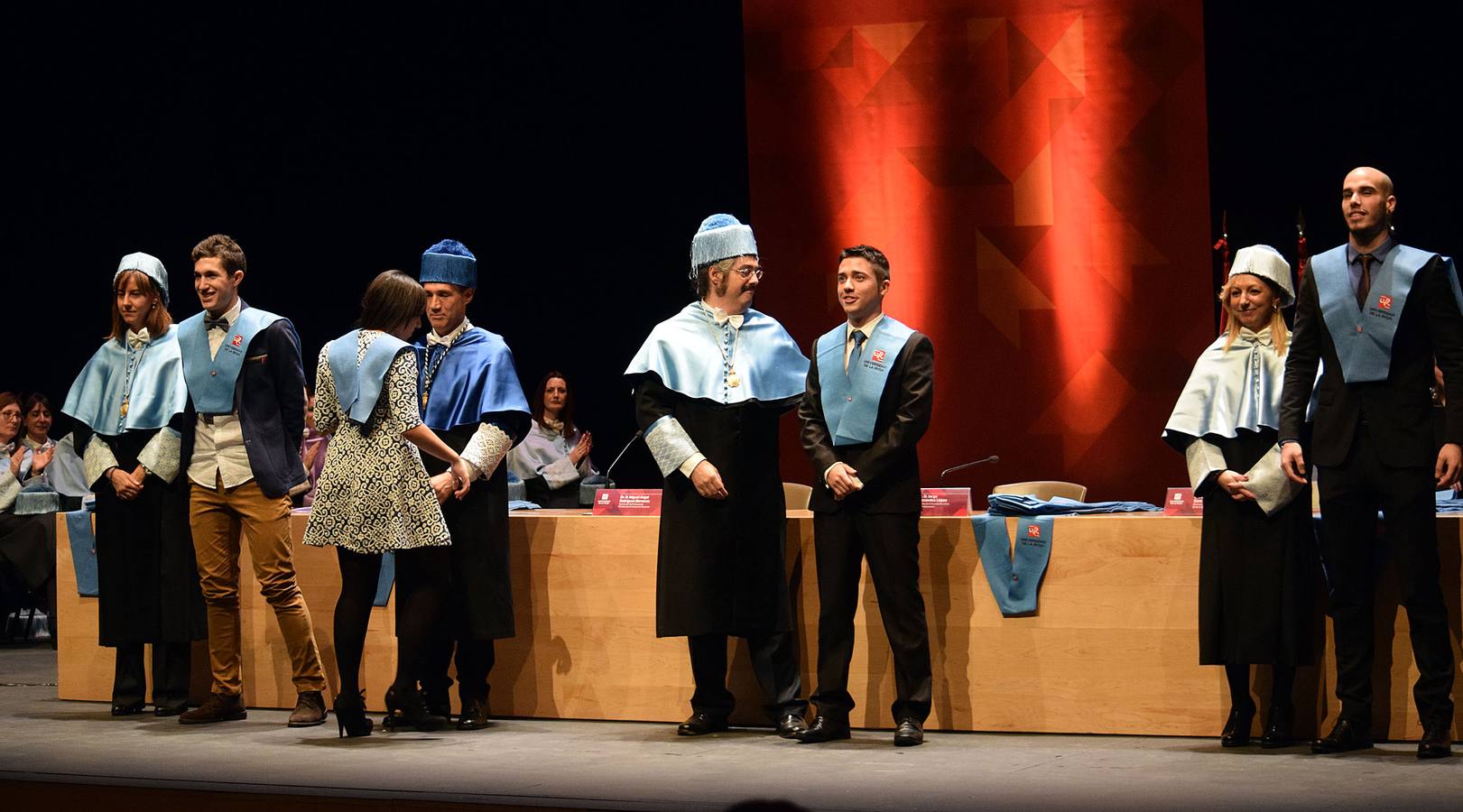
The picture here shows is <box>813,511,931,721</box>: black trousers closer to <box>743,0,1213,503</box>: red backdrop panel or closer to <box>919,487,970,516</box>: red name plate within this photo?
<box>919,487,970,516</box>: red name plate

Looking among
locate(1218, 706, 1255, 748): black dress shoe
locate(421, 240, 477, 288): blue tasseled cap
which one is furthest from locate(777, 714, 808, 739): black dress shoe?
locate(421, 240, 477, 288): blue tasseled cap

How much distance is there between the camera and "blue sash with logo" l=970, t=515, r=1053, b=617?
437cm

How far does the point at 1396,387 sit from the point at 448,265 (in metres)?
2.63

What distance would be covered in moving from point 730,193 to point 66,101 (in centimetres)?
399

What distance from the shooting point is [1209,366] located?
4.21 meters

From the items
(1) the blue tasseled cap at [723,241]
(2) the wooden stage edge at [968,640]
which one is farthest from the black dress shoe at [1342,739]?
(1) the blue tasseled cap at [723,241]

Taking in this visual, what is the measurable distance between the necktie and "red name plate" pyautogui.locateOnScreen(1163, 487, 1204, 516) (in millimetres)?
742

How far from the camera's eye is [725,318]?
179 inches

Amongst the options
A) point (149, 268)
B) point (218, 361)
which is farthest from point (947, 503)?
point (149, 268)

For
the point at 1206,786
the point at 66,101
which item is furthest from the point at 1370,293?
the point at 66,101

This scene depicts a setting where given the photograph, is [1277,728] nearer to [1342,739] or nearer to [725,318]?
[1342,739]

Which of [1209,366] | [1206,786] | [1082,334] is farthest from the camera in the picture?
[1082,334]

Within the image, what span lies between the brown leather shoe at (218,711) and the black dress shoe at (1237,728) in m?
2.91

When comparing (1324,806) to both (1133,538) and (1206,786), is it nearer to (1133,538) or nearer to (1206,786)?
(1206,786)
